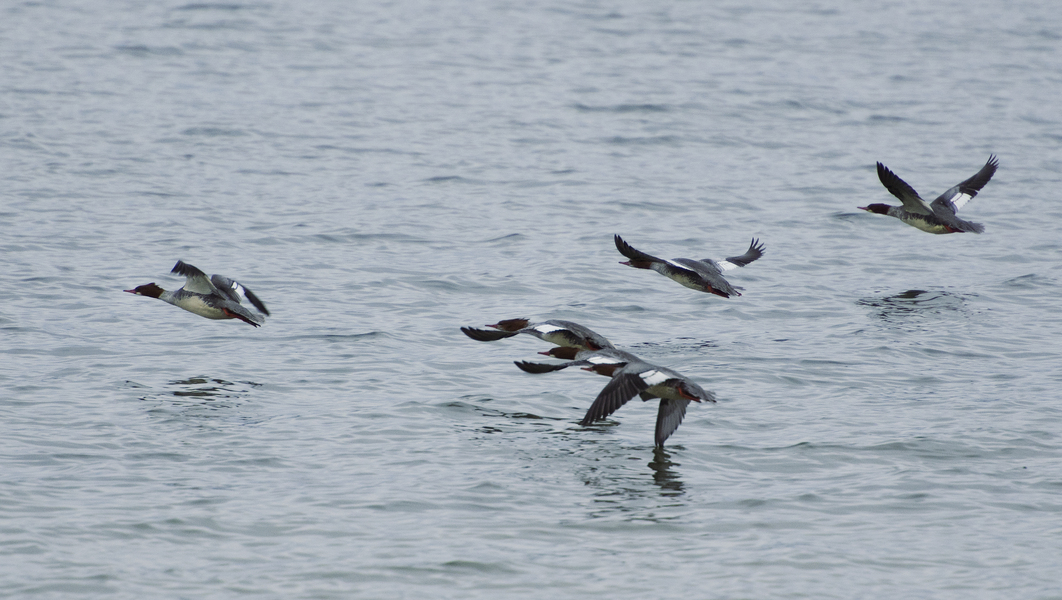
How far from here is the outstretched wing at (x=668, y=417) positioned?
859 centimetres

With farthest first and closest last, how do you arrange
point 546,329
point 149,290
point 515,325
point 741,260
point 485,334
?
point 741,260 → point 149,290 → point 515,325 → point 546,329 → point 485,334

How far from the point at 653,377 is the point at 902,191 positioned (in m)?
5.60

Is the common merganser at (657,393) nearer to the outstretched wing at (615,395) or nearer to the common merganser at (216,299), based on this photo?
the outstretched wing at (615,395)

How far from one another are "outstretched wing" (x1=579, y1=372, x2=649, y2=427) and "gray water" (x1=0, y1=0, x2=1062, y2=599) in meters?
0.31

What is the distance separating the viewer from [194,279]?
10.4m

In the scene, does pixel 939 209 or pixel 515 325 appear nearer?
pixel 515 325

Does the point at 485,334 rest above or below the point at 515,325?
above

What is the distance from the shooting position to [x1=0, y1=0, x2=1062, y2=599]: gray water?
711 centimetres

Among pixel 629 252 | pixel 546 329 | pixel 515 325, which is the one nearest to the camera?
pixel 546 329

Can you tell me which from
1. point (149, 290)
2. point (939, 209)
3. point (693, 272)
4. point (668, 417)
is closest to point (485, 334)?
point (668, 417)

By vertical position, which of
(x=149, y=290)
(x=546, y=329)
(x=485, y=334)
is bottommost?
(x=149, y=290)

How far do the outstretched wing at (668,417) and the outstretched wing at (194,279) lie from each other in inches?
155

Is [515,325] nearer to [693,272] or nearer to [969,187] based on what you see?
[693,272]

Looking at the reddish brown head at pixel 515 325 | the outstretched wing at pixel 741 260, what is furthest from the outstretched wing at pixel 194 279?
the outstretched wing at pixel 741 260
